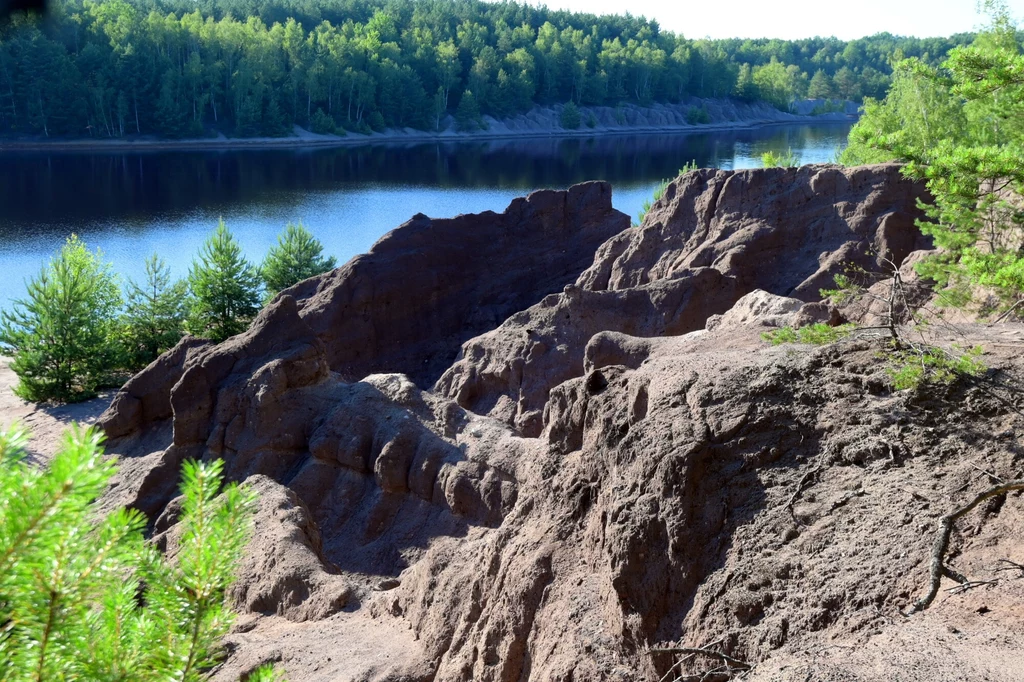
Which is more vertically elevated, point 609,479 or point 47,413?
point 609,479

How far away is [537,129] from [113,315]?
330ft

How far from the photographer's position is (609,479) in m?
8.90

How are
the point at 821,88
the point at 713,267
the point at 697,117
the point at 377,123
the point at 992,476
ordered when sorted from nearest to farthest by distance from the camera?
the point at 992,476, the point at 713,267, the point at 377,123, the point at 697,117, the point at 821,88

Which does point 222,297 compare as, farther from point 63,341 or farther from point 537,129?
point 537,129

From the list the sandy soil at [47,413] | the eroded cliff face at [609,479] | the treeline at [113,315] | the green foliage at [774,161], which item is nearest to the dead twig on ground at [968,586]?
the eroded cliff face at [609,479]

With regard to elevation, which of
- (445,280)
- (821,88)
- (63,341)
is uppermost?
(821,88)

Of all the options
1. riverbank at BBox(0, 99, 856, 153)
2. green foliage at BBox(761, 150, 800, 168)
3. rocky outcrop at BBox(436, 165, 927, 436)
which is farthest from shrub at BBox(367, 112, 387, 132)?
rocky outcrop at BBox(436, 165, 927, 436)

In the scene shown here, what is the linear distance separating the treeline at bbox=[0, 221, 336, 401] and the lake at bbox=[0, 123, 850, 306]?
26.7 ft

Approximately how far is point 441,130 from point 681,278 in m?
101

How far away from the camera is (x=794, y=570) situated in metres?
6.92

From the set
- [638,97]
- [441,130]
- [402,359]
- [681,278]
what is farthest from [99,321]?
[638,97]

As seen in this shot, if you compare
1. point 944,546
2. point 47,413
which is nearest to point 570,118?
point 47,413

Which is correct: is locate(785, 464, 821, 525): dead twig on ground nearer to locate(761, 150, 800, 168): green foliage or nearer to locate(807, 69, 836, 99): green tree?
locate(761, 150, 800, 168): green foliage

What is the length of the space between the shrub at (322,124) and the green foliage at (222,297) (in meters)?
77.7
